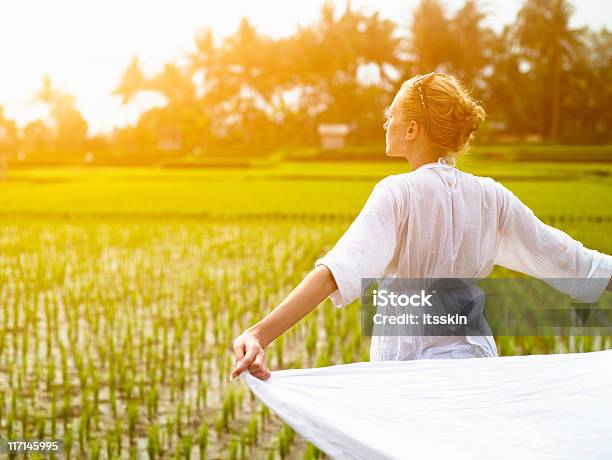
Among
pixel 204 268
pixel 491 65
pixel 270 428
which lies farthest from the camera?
pixel 491 65

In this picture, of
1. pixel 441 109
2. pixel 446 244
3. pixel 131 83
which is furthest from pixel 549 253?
pixel 131 83

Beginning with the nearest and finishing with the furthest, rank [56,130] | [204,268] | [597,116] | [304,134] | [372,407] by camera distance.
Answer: [372,407]
[204,268]
[597,116]
[304,134]
[56,130]

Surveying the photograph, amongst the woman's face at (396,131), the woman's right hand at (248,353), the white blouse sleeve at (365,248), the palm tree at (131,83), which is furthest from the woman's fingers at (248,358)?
the palm tree at (131,83)

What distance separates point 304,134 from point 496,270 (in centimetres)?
2511

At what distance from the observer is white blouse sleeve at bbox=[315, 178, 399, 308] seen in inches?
49.9

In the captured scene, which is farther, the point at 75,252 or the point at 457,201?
the point at 75,252

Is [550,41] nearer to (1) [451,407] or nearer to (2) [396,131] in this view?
(2) [396,131]

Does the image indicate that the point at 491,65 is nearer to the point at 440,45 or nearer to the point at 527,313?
the point at 440,45

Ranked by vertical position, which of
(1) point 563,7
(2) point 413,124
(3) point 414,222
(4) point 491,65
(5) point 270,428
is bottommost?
(5) point 270,428

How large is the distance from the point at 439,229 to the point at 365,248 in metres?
0.17

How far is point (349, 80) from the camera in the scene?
1298 inches

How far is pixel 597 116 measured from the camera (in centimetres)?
2670

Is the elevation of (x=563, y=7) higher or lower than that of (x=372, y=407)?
higher

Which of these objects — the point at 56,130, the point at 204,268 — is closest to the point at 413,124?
the point at 204,268
